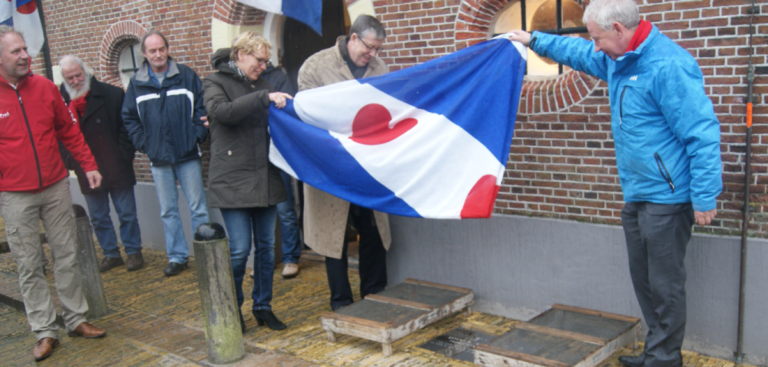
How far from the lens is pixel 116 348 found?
504 centimetres

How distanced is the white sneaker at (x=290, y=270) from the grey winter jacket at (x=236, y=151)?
190 cm

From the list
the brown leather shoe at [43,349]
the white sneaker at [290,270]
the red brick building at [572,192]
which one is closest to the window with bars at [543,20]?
the red brick building at [572,192]

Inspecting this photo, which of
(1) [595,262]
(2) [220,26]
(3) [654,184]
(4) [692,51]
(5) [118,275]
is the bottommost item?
(5) [118,275]

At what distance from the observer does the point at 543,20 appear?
4.90 m

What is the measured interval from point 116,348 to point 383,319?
2.14 meters

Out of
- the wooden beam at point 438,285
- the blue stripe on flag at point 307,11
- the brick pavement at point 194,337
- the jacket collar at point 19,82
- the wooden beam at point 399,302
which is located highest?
the blue stripe on flag at point 307,11

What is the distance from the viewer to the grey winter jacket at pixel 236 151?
4.68 meters

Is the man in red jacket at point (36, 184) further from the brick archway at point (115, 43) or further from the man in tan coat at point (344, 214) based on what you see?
the brick archway at point (115, 43)

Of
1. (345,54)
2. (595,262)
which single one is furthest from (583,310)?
(345,54)

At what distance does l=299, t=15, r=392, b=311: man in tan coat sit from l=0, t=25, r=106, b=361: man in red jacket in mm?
1854

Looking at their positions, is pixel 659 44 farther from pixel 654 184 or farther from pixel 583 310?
pixel 583 310

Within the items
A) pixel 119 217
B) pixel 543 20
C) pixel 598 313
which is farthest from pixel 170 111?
pixel 598 313

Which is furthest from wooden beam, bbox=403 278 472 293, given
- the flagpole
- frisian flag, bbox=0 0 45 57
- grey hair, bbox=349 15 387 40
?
the flagpole

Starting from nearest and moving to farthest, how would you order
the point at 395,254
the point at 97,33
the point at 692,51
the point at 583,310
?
the point at 692,51 < the point at 583,310 < the point at 395,254 < the point at 97,33
